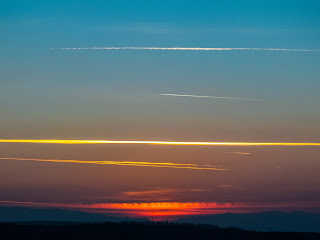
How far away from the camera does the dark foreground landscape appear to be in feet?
197

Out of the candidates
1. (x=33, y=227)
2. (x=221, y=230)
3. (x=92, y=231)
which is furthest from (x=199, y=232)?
(x=33, y=227)

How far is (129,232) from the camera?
61688 mm

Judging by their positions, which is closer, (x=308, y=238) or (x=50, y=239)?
(x=50, y=239)

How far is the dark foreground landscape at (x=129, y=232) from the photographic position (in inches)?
2359

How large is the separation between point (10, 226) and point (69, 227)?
4.23 meters

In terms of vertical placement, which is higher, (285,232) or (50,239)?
(285,232)

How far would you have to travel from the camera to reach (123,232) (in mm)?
61562

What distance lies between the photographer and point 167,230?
63344mm

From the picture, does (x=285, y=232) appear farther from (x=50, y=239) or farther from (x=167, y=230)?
Answer: (x=50, y=239)

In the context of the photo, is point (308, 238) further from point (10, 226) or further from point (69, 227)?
point (10, 226)

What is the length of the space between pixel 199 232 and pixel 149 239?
4.46 meters

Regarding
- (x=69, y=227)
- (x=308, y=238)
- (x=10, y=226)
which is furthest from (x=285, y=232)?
(x=10, y=226)

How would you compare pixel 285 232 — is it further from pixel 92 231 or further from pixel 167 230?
pixel 92 231

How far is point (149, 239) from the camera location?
198ft
